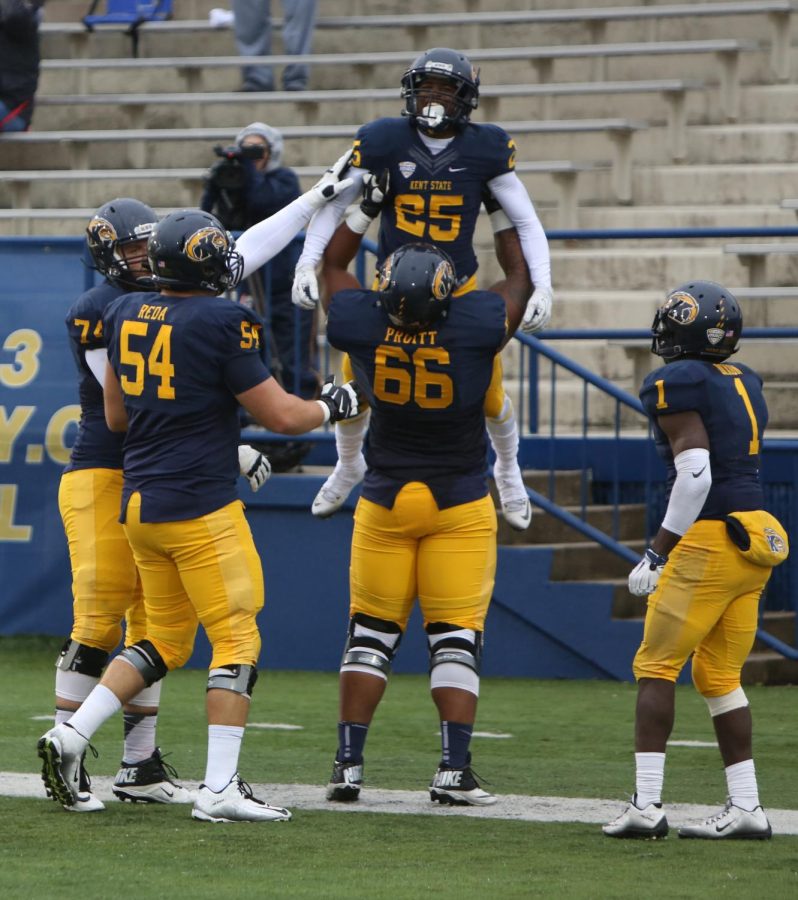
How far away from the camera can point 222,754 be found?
5562mm

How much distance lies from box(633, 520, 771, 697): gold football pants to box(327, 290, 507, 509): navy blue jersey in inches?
35.7

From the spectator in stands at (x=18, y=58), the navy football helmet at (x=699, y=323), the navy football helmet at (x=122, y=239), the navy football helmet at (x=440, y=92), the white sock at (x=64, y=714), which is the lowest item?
the white sock at (x=64, y=714)

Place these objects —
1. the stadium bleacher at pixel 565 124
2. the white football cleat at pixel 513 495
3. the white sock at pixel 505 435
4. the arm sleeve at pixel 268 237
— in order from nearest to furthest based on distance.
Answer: the arm sleeve at pixel 268 237, the white sock at pixel 505 435, the white football cleat at pixel 513 495, the stadium bleacher at pixel 565 124

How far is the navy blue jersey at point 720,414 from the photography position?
5504mm

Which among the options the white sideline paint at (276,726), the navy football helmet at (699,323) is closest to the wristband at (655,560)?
the navy football helmet at (699,323)

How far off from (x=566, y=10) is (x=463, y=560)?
9.66 meters

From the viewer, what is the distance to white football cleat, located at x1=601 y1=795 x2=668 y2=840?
5.43m

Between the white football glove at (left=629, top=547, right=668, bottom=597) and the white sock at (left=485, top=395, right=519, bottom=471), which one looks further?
the white sock at (left=485, top=395, right=519, bottom=471)

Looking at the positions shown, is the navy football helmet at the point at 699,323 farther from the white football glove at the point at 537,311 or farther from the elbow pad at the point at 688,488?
the white football glove at the point at 537,311

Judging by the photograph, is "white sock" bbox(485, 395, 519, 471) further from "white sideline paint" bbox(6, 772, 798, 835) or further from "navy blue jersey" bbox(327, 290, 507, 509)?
"white sideline paint" bbox(6, 772, 798, 835)

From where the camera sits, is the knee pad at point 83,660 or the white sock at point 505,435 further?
the white sock at point 505,435

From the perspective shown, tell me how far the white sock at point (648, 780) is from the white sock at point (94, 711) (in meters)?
1.57

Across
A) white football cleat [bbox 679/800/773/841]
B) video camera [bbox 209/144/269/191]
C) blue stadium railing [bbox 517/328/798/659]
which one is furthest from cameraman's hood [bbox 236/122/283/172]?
white football cleat [bbox 679/800/773/841]

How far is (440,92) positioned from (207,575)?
207cm
